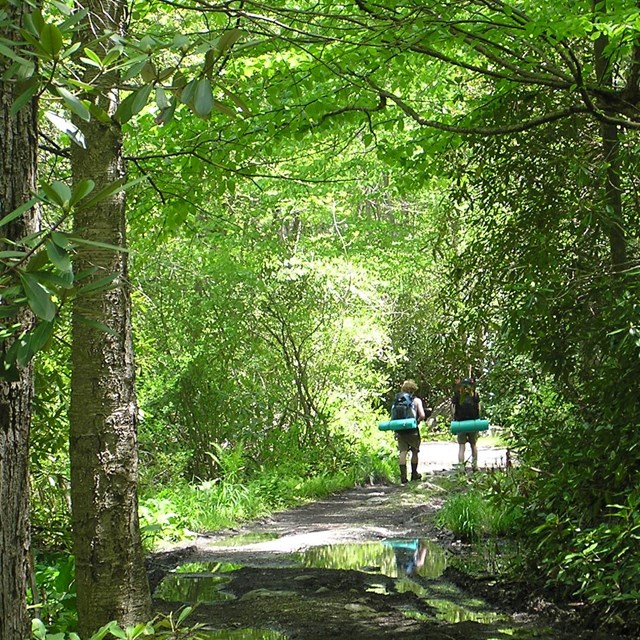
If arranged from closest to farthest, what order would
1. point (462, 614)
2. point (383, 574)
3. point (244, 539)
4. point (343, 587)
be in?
point (462, 614), point (343, 587), point (383, 574), point (244, 539)

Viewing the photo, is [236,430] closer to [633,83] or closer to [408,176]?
[408,176]

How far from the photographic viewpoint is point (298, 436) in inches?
645

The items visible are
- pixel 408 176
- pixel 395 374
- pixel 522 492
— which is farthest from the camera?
pixel 395 374

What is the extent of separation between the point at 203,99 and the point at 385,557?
26.1ft

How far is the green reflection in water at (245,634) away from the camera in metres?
6.03

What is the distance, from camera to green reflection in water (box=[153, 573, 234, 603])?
7.46m

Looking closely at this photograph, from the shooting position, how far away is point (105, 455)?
4559 millimetres

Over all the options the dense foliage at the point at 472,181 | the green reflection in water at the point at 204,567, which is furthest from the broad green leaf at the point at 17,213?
the green reflection in water at the point at 204,567

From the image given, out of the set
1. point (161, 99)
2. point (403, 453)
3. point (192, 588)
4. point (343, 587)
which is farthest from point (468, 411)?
point (161, 99)

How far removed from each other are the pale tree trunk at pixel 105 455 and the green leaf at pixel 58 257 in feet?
9.19

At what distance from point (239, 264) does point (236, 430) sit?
2.79 metres

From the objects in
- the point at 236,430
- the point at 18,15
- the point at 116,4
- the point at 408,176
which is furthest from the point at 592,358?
the point at 236,430

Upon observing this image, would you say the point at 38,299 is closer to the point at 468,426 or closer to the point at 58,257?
the point at 58,257

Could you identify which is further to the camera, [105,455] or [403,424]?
[403,424]
